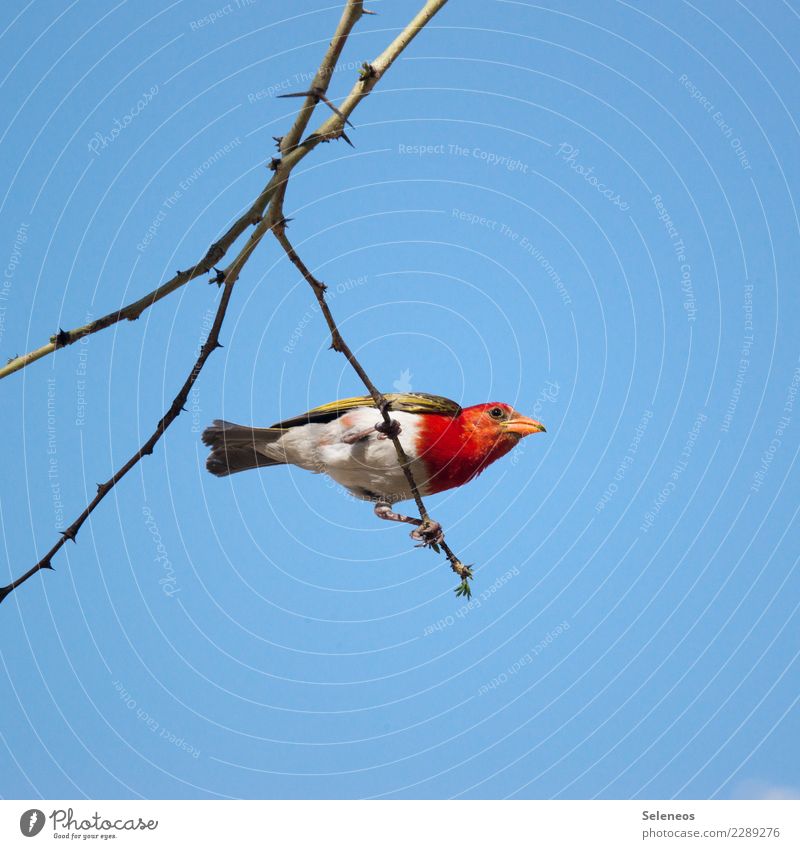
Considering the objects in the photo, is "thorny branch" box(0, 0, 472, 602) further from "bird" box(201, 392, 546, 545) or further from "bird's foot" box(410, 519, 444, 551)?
"bird" box(201, 392, 546, 545)

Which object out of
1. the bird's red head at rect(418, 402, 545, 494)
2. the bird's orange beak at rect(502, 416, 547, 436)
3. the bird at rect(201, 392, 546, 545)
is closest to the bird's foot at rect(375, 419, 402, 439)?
the bird at rect(201, 392, 546, 545)

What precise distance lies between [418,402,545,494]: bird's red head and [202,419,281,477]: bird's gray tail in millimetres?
1788

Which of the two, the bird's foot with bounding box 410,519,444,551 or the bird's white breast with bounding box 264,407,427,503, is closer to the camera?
the bird's foot with bounding box 410,519,444,551

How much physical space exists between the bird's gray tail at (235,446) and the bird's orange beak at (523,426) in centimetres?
251

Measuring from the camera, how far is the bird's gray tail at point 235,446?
1055 centimetres

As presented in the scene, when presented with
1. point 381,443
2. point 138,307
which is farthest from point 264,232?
point 381,443

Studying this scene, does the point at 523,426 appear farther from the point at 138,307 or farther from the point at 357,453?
the point at 138,307

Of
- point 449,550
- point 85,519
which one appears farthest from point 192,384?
point 449,550

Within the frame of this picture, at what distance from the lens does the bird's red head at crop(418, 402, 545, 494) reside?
33.4 ft

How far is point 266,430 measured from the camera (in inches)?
423

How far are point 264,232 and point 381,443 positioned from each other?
4337mm

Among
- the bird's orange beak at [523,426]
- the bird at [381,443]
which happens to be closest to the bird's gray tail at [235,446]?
the bird at [381,443]

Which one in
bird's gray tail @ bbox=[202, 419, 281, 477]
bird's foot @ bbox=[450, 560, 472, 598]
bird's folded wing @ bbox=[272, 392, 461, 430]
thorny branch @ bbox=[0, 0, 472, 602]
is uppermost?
bird's folded wing @ bbox=[272, 392, 461, 430]

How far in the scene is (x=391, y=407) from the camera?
10.8 m
